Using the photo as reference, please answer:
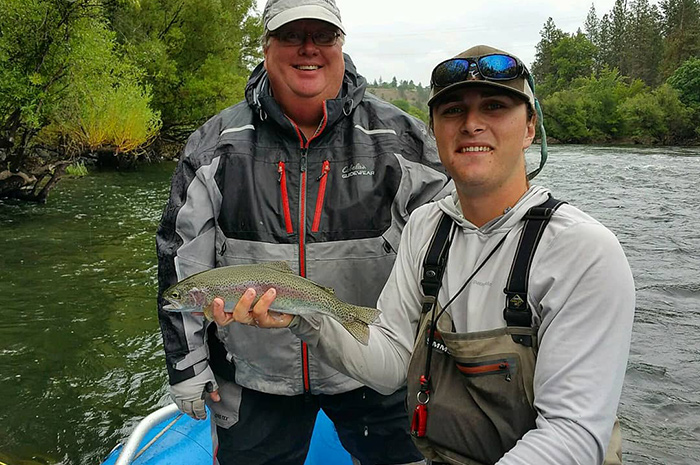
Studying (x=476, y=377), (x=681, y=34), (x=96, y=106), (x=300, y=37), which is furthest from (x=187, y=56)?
(x=681, y=34)

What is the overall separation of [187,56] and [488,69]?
31.6 meters

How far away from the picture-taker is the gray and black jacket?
275cm

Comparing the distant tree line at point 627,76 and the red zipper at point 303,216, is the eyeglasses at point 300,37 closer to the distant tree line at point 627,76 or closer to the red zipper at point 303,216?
the red zipper at point 303,216

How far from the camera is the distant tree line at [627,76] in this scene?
5253 centimetres

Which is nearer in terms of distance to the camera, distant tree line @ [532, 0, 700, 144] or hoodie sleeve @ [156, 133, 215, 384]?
hoodie sleeve @ [156, 133, 215, 384]

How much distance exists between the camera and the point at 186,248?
8.98 feet

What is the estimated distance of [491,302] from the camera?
6.39 feet

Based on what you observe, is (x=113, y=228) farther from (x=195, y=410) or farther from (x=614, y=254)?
(x=614, y=254)

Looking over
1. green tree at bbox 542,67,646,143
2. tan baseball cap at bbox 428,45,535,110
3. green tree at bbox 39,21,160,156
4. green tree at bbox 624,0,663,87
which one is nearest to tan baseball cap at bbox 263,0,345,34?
tan baseball cap at bbox 428,45,535,110

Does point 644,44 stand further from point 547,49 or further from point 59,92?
point 59,92

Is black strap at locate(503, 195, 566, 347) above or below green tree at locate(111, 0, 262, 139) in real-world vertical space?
below

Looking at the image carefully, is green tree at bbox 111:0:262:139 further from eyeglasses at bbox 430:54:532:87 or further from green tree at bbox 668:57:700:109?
green tree at bbox 668:57:700:109

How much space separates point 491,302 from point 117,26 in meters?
29.2

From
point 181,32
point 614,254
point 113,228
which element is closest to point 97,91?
point 113,228
